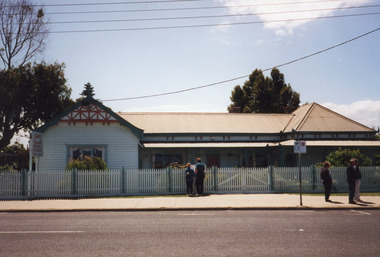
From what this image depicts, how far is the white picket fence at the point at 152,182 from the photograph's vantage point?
16641 mm

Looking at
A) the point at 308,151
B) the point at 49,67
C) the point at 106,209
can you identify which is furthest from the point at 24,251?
the point at 49,67

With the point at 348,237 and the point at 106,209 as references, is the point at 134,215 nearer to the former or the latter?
the point at 106,209

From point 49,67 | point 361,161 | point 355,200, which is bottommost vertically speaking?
point 355,200

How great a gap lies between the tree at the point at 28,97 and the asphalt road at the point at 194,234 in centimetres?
2072

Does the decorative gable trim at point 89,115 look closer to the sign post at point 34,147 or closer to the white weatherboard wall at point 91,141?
the white weatherboard wall at point 91,141

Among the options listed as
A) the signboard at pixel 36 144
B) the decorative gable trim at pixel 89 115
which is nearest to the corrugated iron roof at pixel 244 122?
the decorative gable trim at pixel 89 115

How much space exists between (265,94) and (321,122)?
75.6 ft

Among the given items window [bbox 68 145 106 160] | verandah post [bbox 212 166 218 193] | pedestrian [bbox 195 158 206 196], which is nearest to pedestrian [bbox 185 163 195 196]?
pedestrian [bbox 195 158 206 196]

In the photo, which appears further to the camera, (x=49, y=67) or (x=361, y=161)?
(x=49, y=67)

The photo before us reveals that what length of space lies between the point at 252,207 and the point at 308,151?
14.6m

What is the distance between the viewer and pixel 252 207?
1270 cm

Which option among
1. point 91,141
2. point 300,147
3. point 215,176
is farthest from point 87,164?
point 300,147

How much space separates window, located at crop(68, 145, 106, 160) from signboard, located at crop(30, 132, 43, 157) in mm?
4038

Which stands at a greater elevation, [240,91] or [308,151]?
[240,91]
